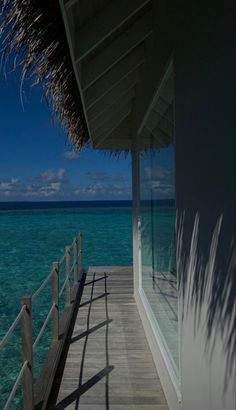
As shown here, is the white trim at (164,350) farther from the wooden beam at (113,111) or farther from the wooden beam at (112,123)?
the wooden beam at (112,123)

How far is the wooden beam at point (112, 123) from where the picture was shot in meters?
5.57

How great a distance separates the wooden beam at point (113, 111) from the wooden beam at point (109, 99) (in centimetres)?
21

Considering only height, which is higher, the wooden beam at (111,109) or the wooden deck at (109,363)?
the wooden beam at (111,109)

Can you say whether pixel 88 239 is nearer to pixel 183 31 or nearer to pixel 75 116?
pixel 75 116

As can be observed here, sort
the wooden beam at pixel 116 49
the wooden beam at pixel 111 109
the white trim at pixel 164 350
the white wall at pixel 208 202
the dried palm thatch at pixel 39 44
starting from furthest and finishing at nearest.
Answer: the wooden beam at pixel 111 109 < the wooden beam at pixel 116 49 < the white trim at pixel 164 350 < the dried palm thatch at pixel 39 44 < the white wall at pixel 208 202

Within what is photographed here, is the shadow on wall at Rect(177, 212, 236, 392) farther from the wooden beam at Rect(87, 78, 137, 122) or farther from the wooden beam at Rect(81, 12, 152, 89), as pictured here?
the wooden beam at Rect(87, 78, 137, 122)

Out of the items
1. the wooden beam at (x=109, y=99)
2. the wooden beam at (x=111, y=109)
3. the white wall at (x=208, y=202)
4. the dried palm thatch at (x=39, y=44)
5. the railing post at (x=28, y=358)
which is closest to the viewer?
the white wall at (x=208, y=202)

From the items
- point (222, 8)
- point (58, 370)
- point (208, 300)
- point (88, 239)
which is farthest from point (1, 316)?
point (88, 239)

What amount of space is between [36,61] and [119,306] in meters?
3.74

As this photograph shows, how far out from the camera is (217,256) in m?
1.49

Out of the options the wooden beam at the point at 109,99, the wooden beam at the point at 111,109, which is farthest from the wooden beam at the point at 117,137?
the wooden beam at the point at 109,99

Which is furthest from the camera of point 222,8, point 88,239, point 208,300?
point 88,239

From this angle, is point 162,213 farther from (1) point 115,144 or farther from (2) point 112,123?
(1) point 115,144

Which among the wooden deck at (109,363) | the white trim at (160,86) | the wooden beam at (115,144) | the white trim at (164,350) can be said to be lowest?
the wooden deck at (109,363)
